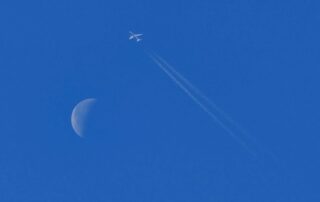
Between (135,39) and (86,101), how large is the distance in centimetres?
346

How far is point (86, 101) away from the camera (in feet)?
53.7

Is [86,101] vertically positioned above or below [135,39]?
below

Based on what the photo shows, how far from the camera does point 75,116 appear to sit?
52.3 feet

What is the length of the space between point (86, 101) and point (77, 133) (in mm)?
1417

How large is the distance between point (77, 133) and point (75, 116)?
762mm

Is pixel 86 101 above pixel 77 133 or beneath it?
above

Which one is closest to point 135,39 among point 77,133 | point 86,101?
point 86,101

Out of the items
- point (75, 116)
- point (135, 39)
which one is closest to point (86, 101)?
point (75, 116)

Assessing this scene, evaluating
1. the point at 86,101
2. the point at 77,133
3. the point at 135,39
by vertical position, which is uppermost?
the point at 135,39

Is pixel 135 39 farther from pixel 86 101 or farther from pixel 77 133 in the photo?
pixel 77 133

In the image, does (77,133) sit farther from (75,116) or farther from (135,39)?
(135,39)

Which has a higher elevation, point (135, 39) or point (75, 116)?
point (135, 39)

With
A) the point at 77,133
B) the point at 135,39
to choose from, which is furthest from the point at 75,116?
the point at 135,39

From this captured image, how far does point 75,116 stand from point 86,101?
844 millimetres
